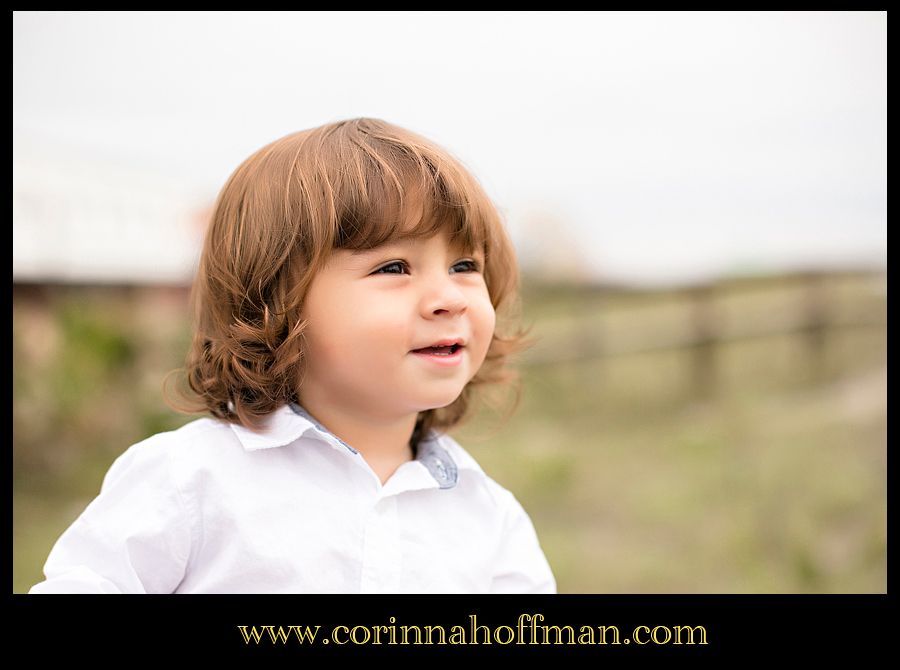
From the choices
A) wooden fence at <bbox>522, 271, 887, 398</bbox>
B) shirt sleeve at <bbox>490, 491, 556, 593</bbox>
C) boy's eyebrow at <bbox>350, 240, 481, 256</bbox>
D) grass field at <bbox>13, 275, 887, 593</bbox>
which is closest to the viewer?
boy's eyebrow at <bbox>350, 240, 481, 256</bbox>

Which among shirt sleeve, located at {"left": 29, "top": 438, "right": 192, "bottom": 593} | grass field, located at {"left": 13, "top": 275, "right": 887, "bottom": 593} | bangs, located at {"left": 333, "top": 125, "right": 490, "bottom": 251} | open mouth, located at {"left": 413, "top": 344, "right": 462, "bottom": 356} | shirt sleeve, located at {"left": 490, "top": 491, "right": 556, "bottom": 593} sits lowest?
grass field, located at {"left": 13, "top": 275, "right": 887, "bottom": 593}

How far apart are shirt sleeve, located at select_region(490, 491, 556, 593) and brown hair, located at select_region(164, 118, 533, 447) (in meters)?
0.51

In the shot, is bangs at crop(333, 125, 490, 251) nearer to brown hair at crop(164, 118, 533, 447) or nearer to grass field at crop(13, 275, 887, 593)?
brown hair at crop(164, 118, 533, 447)

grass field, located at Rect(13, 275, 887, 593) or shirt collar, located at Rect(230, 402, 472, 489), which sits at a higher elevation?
shirt collar, located at Rect(230, 402, 472, 489)

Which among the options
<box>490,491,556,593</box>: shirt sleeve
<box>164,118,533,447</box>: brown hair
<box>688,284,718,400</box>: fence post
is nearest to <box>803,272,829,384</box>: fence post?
<box>688,284,718,400</box>: fence post

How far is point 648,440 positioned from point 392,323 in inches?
146

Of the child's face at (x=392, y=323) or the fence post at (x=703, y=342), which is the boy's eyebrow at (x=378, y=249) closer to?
the child's face at (x=392, y=323)

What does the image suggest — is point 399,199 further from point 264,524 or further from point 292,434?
point 264,524

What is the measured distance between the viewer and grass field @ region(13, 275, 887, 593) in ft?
12.3

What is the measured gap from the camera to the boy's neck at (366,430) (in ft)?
5.39

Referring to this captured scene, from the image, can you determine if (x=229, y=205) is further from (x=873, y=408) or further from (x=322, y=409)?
(x=873, y=408)

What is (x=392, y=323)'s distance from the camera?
150 cm
